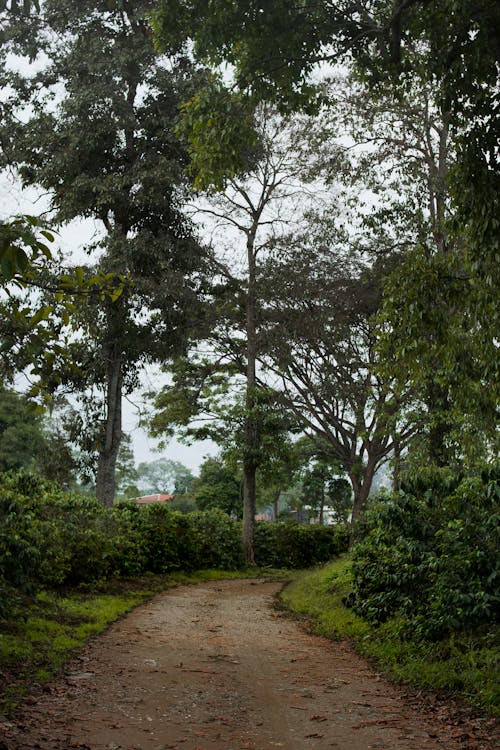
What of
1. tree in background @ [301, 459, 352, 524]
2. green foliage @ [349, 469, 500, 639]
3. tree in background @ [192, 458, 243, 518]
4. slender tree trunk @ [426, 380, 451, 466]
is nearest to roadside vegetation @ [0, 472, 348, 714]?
green foliage @ [349, 469, 500, 639]

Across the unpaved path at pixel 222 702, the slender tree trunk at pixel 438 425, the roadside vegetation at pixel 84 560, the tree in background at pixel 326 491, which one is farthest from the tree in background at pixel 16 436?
the unpaved path at pixel 222 702

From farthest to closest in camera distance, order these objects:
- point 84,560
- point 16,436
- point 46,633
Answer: point 16,436, point 84,560, point 46,633

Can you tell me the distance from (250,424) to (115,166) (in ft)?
30.2

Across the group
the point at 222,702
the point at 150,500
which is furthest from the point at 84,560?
the point at 150,500

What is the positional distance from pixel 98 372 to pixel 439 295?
623 inches

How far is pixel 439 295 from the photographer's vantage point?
27.6 ft

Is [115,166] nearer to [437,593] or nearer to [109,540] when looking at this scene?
[109,540]

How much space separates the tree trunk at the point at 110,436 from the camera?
2217 cm

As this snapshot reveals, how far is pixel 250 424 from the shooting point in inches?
926

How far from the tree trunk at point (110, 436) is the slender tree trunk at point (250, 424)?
4208 millimetres

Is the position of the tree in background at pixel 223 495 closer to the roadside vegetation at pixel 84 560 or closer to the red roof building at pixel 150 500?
the red roof building at pixel 150 500

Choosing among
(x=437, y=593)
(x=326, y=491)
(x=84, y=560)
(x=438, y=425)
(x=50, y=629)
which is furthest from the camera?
(x=326, y=491)

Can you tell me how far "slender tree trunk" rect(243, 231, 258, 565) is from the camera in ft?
76.9

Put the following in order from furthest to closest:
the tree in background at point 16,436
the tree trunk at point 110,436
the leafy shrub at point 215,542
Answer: the tree in background at point 16,436 → the tree trunk at point 110,436 → the leafy shrub at point 215,542
